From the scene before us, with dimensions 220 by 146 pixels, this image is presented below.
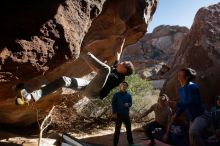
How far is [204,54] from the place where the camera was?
37.4 ft

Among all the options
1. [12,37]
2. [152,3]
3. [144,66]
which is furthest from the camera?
[144,66]

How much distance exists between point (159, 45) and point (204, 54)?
109ft

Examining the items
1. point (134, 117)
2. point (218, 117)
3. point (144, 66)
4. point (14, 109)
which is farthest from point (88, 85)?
point (144, 66)

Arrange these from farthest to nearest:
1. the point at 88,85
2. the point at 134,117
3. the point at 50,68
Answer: the point at 134,117
the point at 88,85
the point at 50,68

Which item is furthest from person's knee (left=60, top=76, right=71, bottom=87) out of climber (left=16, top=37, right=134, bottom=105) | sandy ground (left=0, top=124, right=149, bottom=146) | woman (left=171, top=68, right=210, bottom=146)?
sandy ground (left=0, top=124, right=149, bottom=146)

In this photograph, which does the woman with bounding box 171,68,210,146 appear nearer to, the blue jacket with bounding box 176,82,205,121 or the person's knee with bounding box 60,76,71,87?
the blue jacket with bounding box 176,82,205,121

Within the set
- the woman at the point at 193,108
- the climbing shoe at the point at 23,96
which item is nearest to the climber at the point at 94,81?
the climbing shoe at the point at 23,96

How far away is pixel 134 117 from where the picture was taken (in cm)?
1546

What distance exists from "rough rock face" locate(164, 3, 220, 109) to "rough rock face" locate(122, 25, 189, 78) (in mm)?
28980

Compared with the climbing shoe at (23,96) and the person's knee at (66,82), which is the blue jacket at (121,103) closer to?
the person's knee at (66,82)

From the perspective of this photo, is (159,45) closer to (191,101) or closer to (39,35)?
(191,101)

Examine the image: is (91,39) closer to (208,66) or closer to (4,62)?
(4,62)

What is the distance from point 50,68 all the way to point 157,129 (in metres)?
4.35

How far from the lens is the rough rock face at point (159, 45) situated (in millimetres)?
42656
